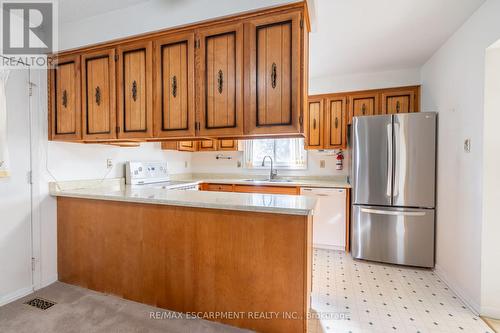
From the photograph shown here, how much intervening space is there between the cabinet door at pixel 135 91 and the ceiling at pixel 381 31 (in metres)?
1.42

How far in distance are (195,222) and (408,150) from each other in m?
2.49

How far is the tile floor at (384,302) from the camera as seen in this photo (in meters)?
1.82

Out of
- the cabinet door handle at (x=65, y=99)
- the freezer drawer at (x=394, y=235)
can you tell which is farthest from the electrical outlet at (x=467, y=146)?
the cabinet door handle at (x=65, y=99)

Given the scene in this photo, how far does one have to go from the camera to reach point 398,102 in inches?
131

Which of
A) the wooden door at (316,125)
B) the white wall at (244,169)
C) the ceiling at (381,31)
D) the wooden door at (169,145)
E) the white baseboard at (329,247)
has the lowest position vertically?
the white baseboard at (329,247)

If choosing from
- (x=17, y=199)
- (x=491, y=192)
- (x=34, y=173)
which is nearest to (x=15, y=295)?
(x=17, y=199)

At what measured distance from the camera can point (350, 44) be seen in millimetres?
2680

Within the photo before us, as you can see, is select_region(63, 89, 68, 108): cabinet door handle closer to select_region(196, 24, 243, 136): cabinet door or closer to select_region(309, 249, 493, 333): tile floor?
select_region(196, 24, 243, 136): cabinet door

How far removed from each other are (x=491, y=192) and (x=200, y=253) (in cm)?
233

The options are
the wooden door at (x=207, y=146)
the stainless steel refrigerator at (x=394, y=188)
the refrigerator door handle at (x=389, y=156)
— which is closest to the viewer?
the stainless steel refrigerator at (x=394, y=188)

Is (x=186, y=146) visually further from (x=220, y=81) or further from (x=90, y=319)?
(x=90, y=319)

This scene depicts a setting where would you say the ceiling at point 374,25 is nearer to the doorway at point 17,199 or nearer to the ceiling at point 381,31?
the ceiling at point 381,31

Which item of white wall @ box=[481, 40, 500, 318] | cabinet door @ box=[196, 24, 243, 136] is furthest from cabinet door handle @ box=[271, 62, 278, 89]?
white wall @ box=[481, 40, 500, 318]

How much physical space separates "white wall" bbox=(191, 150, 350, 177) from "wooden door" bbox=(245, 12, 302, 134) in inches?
95.2
